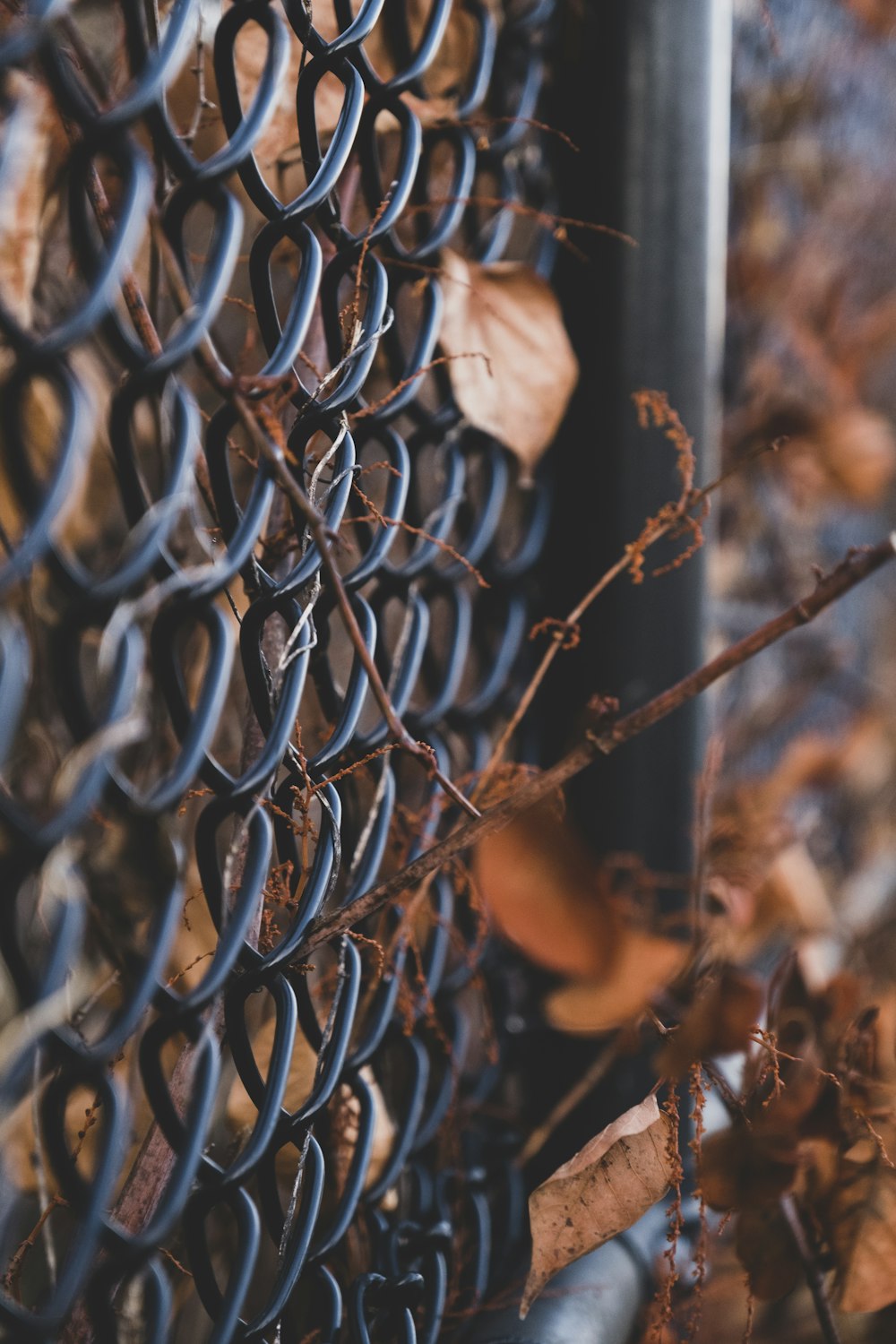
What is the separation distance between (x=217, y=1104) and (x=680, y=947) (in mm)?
260

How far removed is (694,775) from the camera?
1.92ft

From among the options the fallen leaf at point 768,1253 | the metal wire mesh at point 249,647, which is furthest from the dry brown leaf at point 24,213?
the fallen leaf at point 768,1253

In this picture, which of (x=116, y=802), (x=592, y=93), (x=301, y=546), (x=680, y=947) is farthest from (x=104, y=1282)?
(x=592, y=93)

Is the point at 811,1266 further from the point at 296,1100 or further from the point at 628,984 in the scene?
the point at 296,1100

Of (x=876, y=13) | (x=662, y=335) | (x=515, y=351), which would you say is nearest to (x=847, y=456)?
(x=876, y=13)

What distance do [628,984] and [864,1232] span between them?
0.14m

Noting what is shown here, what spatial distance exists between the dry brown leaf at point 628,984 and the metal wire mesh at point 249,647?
0.07 meters

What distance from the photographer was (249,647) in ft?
1.02

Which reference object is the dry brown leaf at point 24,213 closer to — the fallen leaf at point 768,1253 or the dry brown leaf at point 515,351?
the dry brown leaf at point 515,351

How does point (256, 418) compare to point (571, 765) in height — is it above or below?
above

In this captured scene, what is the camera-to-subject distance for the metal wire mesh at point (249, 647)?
24 cm

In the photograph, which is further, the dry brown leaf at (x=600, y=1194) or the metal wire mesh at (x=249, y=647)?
the dry brown leaf at (x=600, y=1194)

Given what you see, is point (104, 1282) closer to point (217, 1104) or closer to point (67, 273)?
point (217, 1104)

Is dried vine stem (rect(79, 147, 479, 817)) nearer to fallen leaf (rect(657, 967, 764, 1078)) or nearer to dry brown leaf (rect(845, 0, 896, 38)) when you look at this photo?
fallen leaf (rect(657, 967, 764, 1078))
